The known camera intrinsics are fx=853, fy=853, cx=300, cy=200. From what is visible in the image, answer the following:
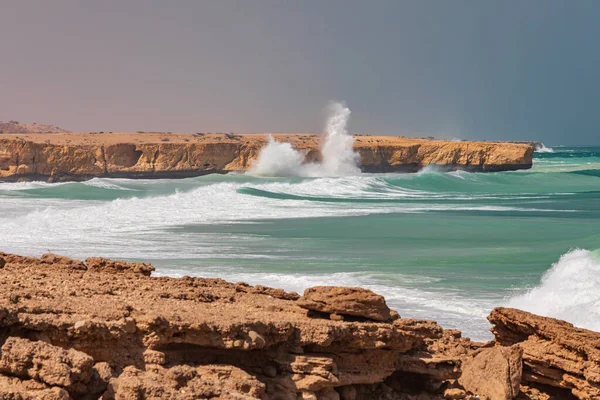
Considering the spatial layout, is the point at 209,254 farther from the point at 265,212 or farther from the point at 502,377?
the point at 265,212

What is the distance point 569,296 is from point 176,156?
5463 cm

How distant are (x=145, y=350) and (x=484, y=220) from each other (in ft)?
84.1

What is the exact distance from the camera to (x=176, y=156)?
65750 mm

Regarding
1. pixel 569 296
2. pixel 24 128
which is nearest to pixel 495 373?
pixel 569 296

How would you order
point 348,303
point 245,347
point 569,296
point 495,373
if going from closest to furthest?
1. point 245,347
2. point 348,303
3. point 495,373
4. point 569,296

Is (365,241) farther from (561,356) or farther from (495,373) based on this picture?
(495,373)

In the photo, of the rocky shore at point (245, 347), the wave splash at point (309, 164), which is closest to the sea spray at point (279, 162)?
the wave splash at point (309, 164)

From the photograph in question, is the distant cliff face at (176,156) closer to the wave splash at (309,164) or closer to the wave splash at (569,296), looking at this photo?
the wave splash at (309,164)

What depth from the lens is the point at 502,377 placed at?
689 cm

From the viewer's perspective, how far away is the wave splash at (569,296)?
1188 cm

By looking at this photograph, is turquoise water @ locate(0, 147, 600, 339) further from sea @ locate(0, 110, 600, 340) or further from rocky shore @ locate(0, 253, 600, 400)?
rocky shore @ locate(0, 253, 600, 400)

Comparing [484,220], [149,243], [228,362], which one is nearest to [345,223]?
[484,220]

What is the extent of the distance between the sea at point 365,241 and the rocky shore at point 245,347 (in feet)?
10.6

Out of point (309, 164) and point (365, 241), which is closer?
point (365, 241)
